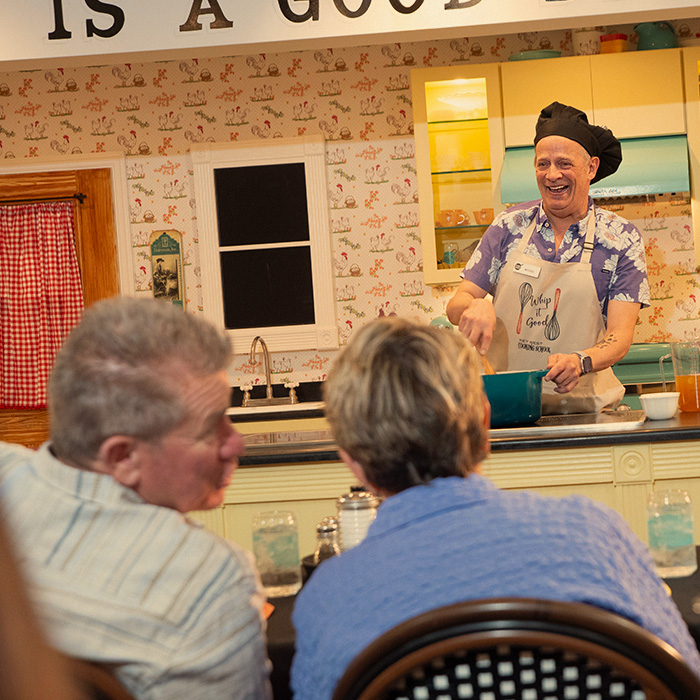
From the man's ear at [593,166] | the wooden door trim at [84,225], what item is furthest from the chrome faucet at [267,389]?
the man's ear at [593,166]

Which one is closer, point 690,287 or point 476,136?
point 476,136

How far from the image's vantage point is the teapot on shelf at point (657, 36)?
4.65 m

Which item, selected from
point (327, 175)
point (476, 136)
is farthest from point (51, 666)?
point (327, 175)

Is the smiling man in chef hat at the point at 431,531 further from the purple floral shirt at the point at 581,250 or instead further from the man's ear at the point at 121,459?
the purple floral shirt at the point at 581,250

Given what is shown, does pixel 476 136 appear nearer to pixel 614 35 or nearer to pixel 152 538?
pixel 614 35

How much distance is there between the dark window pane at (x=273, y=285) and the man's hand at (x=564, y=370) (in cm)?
265

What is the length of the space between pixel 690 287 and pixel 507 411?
→ 9.51ft

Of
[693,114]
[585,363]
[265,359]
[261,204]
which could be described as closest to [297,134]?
[261,204]

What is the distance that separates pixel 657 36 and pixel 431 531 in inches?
170

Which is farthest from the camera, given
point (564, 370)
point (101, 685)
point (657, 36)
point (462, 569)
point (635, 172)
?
point (657, 36)

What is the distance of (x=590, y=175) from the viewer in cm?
320

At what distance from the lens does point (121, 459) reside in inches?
41.9

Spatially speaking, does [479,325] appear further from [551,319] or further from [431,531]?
[431,531]

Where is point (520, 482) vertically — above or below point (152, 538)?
below
